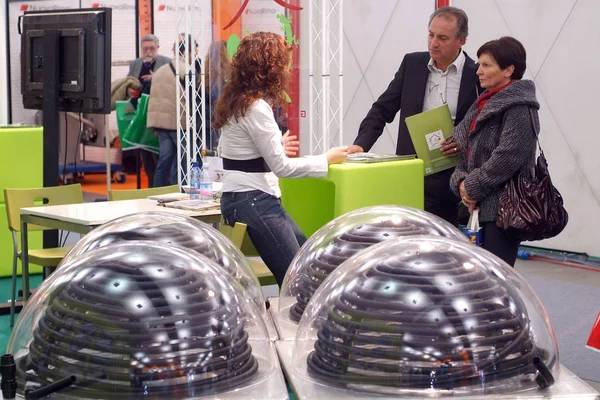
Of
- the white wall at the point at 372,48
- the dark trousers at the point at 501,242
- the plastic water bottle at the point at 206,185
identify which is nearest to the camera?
the dark trousers at the point at 501,242

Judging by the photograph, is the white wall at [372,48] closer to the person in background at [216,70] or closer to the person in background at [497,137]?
the person in background at [216,70]

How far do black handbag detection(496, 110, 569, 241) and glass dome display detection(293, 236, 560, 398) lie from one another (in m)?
2.31

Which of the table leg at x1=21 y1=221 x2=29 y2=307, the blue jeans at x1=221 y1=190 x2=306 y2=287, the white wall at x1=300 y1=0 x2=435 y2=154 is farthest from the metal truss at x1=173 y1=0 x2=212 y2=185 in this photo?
the blue jeans at x1=221 y1=190 x2=306 y2=287

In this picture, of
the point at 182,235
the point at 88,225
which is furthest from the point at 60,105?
the point at 182,235

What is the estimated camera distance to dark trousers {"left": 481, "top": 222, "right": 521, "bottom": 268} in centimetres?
408

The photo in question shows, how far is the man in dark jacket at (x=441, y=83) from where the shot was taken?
4.61 m

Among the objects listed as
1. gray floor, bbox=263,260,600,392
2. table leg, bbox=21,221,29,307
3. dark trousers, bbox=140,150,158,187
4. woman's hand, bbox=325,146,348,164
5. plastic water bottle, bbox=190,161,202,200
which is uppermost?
woman's hand, bbox=325,146,348,164

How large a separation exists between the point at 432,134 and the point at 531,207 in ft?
2.38

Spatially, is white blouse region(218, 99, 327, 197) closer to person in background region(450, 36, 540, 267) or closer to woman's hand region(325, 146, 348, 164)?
woman's hand region(325, 146, 348, 164)

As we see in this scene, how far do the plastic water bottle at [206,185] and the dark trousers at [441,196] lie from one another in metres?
1.39

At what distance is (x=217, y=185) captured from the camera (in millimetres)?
5824

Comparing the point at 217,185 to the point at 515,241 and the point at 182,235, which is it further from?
the point at 182,235

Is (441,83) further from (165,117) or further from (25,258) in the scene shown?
(165,117)

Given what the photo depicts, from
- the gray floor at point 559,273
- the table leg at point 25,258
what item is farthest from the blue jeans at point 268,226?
the gray floor at point 559,273
